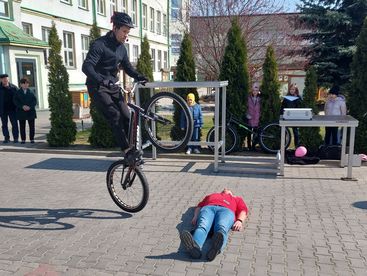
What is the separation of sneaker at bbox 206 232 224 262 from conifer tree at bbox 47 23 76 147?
714 centimetres

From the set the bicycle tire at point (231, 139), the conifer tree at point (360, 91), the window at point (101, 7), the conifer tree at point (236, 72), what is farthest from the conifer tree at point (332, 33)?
the window at point (101, 7)

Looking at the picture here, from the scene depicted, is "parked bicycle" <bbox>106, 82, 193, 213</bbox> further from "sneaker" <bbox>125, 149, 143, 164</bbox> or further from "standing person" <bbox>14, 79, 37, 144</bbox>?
"standing person" <bbox>14, 79, 37, 144</bbox>

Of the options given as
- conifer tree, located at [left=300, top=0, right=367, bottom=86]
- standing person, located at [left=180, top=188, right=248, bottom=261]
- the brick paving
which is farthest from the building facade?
conifer tree, located at [left=300, top=0, right=367, bottom=86]

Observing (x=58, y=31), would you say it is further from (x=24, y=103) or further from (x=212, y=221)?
(x=212, y=221)

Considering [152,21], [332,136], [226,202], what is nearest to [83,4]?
[152,21]

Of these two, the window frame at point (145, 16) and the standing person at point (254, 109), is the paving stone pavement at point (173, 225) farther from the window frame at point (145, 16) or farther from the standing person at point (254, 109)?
the window frame at point (145, 16)

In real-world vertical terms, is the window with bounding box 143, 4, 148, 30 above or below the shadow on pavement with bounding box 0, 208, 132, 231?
above

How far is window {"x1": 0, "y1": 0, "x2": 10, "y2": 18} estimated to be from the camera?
672 inches

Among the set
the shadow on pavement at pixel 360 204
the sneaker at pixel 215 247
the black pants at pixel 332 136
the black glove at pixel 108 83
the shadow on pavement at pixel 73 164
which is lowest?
the shadow on pavement at pixel 73 164

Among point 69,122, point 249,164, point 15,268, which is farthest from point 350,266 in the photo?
point 69,122

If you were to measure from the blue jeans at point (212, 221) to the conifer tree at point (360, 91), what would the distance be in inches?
207

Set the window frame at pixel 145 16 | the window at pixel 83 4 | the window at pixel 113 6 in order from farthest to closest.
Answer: the window frame at pixel 145 16 → the window at pixel 113 6 → the window at pixel 83 4

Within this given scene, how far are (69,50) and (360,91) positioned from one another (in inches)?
779

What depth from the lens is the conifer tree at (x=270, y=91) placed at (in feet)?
28.7
